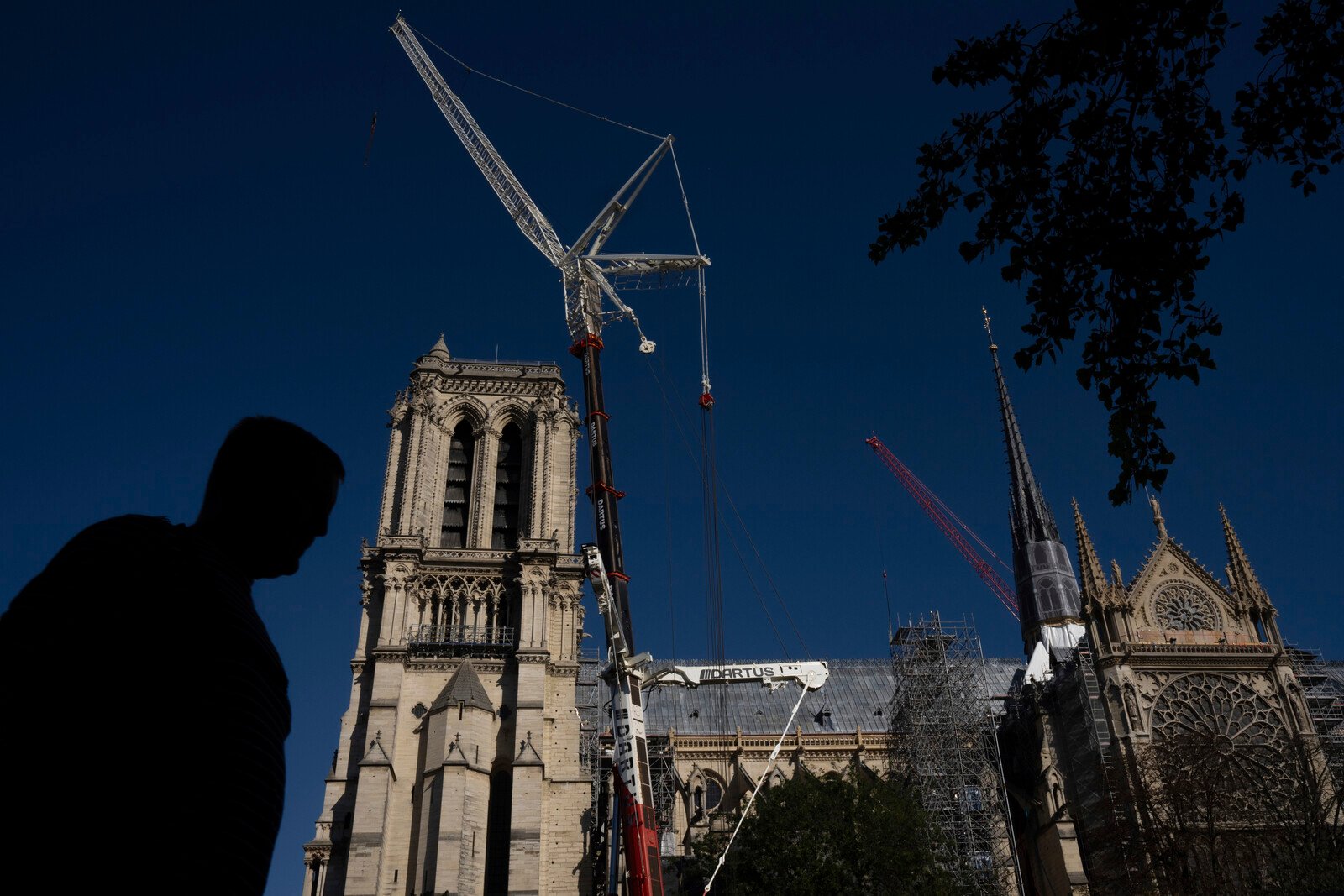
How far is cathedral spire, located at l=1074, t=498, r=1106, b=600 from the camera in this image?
167ft

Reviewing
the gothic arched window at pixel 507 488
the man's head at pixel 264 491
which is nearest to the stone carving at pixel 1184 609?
the gothic arched window at pixel 507 488

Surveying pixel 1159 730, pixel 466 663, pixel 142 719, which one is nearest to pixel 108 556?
pixel 142 719

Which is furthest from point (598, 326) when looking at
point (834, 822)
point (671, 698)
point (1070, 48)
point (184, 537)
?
point (184, 537)

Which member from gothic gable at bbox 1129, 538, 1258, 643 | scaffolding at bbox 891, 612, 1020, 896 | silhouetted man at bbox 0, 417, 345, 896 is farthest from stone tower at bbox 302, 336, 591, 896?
silhouetted man at bbox 0, 417, 345, 896

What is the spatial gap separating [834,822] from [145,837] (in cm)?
4142

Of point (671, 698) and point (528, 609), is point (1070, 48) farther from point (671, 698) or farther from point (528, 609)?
point (671, 698)

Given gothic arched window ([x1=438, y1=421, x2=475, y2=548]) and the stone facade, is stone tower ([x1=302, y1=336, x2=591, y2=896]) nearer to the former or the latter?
gothic arched window ([x1=438, y1=421, x2=475, y2=548])

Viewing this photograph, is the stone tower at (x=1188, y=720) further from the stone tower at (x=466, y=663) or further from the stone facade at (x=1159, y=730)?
the stone tower at (x=466, y=663)

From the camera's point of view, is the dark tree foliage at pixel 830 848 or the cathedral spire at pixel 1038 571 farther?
the cathedral spire at pixel 1038 571

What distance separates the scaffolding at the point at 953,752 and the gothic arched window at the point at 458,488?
2365 cm

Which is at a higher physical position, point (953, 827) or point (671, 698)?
point (671, 698)

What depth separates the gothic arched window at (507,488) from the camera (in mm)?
52312

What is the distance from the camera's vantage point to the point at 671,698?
2689 inches

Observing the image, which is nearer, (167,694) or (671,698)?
(167,694)
